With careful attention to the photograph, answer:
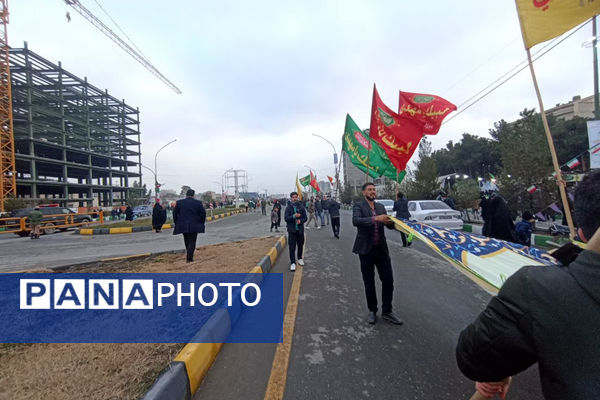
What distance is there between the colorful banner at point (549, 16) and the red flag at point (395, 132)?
3206 millimetres

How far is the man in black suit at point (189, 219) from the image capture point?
6.45 m

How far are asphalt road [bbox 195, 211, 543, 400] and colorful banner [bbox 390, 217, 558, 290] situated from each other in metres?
0.92

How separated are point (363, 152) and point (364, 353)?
703cm

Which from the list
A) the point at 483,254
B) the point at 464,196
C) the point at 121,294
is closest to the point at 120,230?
the point at 121,294

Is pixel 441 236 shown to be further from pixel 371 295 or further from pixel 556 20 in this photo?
pixel 556 20

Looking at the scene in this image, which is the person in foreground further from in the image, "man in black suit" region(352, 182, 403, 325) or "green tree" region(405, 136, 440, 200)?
"green tree" region(405, 136, 440, 200)

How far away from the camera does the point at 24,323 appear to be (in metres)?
3.33

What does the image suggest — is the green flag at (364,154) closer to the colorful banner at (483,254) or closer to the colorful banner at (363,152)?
the colorful banner at (363,152)

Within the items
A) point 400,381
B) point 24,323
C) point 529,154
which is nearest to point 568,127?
point 529,154

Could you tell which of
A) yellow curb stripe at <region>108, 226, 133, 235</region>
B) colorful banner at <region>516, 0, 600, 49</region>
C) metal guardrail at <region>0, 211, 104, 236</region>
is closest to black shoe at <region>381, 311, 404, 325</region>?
colorful banner at <region>516, 0, 600, 49</region>

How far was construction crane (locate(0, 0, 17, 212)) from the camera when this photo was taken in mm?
33331

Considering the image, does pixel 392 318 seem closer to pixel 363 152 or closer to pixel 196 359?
pixel 196 359

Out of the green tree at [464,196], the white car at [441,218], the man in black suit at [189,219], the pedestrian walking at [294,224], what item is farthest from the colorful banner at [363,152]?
the green tree at [464,196]

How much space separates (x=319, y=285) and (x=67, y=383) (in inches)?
140
